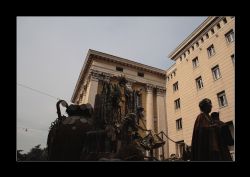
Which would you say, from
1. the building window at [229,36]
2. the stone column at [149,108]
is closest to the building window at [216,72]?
the building window at [229,36]

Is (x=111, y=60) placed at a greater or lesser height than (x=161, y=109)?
greater

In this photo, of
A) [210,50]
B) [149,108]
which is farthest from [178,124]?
[210,50]

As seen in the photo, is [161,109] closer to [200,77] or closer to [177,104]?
[177,104]

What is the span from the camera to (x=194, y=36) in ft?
84.3

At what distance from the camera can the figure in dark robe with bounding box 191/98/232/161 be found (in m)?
4.37

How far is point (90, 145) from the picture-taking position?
5.98 metres

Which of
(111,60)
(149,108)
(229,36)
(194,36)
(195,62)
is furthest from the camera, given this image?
(111,60)

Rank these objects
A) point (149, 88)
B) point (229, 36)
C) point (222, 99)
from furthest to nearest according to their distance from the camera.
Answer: point (149, 88), point (229, 36), point (222, 99)

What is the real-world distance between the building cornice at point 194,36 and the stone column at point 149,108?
19.6 feet

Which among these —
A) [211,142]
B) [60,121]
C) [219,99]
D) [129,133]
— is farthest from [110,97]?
[219,99]

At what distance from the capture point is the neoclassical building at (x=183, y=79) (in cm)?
1997

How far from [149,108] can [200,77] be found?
7824mm

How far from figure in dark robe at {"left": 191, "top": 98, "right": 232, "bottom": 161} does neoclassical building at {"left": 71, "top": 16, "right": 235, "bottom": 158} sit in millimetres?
14535

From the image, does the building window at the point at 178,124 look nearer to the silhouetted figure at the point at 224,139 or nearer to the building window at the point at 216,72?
the building window at the point at 216,72
